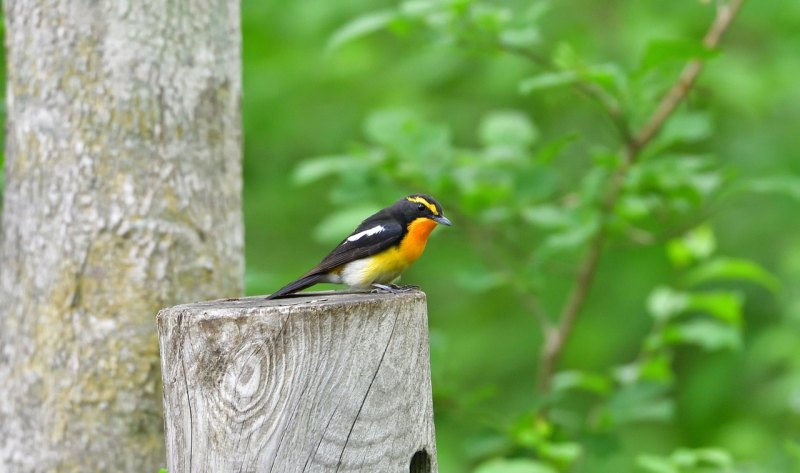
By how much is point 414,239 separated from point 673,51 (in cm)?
143

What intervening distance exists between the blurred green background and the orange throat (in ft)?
9.23

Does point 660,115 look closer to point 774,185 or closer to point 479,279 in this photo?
point 774,185

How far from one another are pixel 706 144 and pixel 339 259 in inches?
194

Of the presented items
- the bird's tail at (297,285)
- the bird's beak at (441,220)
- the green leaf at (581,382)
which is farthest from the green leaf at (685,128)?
the bird's tail at (297,285)

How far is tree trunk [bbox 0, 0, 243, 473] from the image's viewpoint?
3633mm

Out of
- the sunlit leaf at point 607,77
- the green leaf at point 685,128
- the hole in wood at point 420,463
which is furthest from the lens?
the green leaf at point 685,128

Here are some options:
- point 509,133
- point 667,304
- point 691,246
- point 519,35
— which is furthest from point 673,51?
point 667,304

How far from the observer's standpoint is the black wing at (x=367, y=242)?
139 inches

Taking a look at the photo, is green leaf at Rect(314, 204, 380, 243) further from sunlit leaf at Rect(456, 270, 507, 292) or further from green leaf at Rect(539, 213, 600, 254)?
green leaf at Rect(539, 213, 600, 254)

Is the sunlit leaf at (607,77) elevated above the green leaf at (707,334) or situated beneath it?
elevated above

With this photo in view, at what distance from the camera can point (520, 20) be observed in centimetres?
447

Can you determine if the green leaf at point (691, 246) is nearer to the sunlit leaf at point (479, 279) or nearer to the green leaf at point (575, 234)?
the green leaf at point (575, 234)

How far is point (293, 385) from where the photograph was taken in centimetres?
250

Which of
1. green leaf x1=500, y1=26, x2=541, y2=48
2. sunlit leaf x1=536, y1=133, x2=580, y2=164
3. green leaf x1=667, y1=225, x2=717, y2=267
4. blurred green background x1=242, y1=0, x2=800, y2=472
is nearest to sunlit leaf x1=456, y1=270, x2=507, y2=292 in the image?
sunlit leaf x1=536, y1=133, x2=580, y2=164
